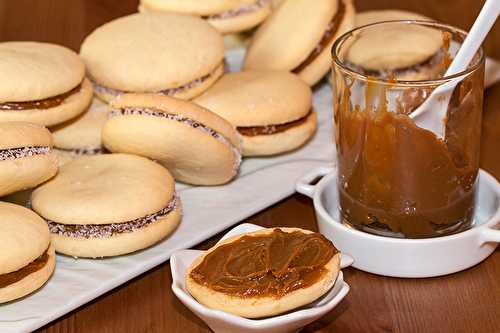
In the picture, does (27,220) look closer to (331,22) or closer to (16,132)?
(16,132)

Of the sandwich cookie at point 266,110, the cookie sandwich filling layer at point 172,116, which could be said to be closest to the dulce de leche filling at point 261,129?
the sandwich cookie at point 266,110

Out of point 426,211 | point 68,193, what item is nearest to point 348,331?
point 426,211

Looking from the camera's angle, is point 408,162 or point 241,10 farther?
point 241,10

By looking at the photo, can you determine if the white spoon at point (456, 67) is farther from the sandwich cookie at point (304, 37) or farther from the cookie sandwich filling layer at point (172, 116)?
the sandwich cookie at point (304, 37)

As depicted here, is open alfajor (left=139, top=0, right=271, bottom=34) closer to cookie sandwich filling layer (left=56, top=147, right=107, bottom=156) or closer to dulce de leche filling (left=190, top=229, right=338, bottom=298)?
cookie sandwich filling layer (left=56, top=147, right=107, bottom=156)

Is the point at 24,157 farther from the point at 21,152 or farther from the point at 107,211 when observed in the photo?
the point at 107,211

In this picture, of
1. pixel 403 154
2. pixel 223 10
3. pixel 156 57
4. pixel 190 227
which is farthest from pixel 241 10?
pixel 403 154

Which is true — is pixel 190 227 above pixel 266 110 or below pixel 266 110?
below
